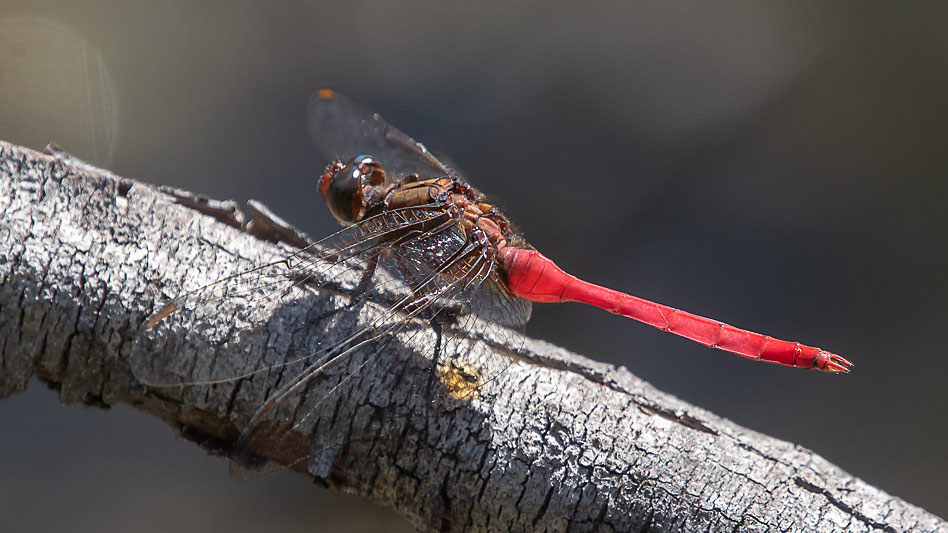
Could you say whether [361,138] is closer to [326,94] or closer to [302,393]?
[326,94]

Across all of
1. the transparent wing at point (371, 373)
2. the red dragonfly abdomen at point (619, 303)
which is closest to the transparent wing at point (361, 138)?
the red dragonfly abdomen at point (619, 303)

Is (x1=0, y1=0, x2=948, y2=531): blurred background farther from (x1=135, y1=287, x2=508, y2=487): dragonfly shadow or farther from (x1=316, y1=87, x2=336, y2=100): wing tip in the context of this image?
(x1=135, y1=287, x2=508, y2=487): dragonfly shadow

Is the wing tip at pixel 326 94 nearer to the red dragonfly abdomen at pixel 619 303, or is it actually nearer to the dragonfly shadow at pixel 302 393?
the red dragonfly abdomen at pixel 619 303

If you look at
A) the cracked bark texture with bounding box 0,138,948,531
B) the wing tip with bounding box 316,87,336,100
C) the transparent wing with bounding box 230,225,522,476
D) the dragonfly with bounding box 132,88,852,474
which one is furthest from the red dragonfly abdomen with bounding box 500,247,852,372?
the wing tip with bounding box 316,87,336,100

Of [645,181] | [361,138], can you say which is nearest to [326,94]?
[361,138]

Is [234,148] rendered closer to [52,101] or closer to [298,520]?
[52,101]
